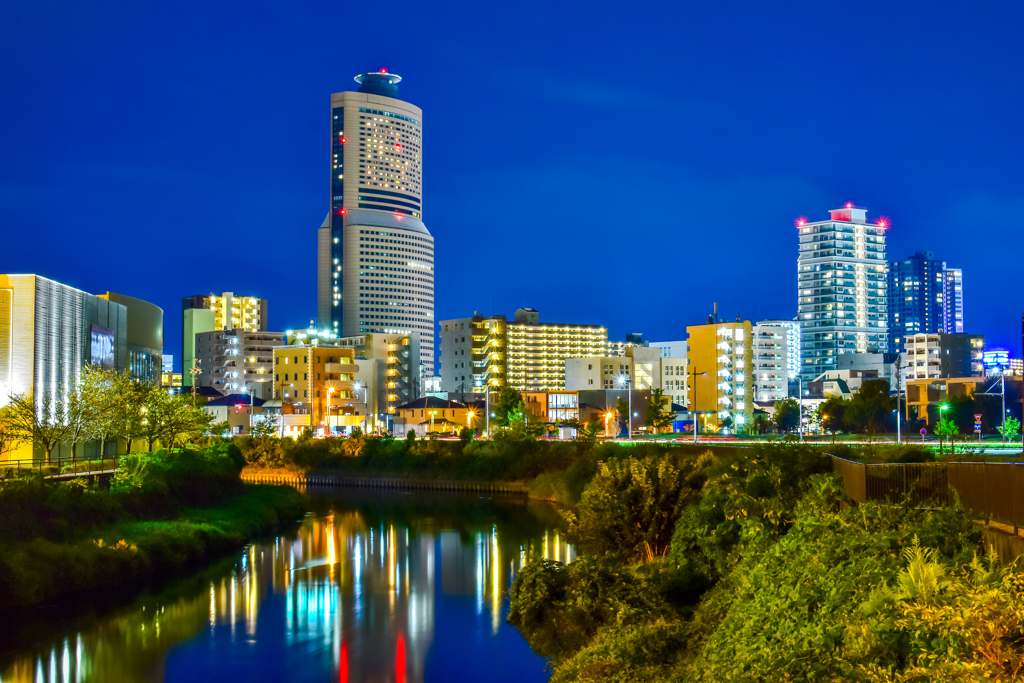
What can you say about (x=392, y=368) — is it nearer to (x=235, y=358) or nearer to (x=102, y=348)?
(x=235, y=358)

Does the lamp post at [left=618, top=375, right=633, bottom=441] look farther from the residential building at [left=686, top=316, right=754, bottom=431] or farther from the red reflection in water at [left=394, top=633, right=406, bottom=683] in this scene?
the red reflection in water at [left=394, top=633, right=406, bottom=683]

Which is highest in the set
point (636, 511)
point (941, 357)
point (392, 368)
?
point (941, 357)

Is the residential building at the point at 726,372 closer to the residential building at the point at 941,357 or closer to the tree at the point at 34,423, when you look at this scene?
the residential building at the point at 941,357

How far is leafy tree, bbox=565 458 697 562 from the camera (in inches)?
1435

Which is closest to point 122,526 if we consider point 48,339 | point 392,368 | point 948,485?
point 48,339

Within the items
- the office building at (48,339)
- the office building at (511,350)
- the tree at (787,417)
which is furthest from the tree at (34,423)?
the office building at (511,350)

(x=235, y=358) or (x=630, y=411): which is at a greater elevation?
(x=235, y=358)

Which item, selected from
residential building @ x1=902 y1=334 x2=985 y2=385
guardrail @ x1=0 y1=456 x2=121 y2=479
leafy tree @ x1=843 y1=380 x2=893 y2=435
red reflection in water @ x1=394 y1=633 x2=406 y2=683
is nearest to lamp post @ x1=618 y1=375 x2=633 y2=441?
leafy tree @ x1=843 y1=380 x2=893 y2=435

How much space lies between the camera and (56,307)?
155ft

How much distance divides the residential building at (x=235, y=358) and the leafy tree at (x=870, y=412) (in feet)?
354

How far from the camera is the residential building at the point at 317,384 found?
110000 mm

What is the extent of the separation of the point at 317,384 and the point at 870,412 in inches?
2416

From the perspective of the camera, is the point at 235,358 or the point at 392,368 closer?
the point at 392,368

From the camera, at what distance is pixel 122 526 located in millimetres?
37656
